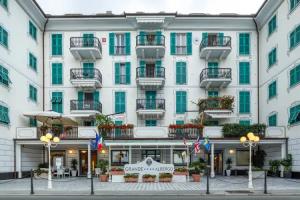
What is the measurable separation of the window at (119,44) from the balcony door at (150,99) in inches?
174

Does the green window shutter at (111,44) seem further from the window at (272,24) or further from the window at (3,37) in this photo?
the window at (272,24)

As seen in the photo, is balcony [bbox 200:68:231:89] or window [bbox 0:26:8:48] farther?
balcony [bbox 200:68:231:89]

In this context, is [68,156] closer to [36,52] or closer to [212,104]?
[36,52]

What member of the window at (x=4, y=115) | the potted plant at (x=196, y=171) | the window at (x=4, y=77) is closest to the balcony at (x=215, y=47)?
the potted plant at (x=196, y=171)

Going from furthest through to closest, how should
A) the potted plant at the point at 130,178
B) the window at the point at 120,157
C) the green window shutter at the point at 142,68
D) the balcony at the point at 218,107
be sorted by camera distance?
the green window shutter at the point at 142,68 → the balcony at the point at 218,107 → the window at the point at 120,157 → the potted plant at the point at 130,178

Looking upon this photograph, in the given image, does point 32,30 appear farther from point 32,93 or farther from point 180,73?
point 180,73

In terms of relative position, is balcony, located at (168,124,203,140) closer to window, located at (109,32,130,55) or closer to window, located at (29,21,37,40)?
window, located at (109,32,130,55)

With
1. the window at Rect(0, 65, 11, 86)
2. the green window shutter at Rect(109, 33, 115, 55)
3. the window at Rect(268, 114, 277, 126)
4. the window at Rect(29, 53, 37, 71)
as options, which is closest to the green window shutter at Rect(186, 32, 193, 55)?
the green window shutter at Rect(109, 33, 115, 55)

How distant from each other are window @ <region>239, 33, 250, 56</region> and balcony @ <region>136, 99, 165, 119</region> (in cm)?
901

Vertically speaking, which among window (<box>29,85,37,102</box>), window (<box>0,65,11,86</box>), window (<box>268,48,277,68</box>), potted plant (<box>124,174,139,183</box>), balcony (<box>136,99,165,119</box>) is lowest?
potted plant (<box>124,174,139,183</box>)

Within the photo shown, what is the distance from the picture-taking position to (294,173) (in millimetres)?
27734

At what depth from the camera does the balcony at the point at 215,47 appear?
112 feet

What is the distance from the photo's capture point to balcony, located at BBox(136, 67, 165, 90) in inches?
1367

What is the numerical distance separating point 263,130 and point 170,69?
10821 millimetres
